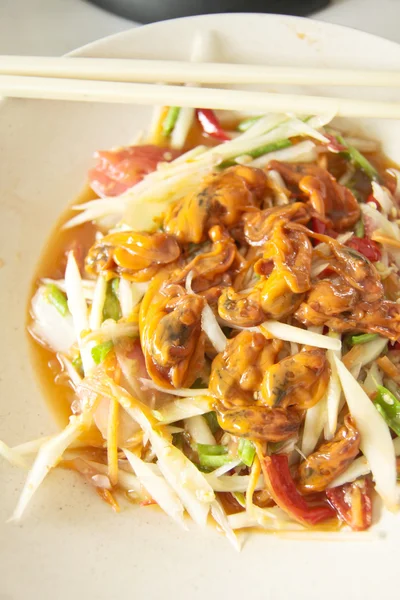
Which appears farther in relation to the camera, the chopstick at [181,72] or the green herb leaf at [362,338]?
the chopstick at [181,72]

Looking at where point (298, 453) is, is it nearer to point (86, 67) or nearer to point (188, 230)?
point (188, 230)

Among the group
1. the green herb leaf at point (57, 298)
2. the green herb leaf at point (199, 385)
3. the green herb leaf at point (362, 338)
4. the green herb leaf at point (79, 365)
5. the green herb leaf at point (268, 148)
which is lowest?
the green herb leaf at point (79, 365)

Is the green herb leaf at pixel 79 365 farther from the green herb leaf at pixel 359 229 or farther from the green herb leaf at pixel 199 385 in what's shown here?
the green herb leaf at pixel 359 229

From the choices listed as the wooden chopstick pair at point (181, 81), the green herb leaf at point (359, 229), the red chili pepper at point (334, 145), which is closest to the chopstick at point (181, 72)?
the wooden chopstick pair at point (181, 81)

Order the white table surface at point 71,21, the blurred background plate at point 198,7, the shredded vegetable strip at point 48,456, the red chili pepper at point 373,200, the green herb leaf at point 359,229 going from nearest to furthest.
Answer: the shredded vegetable strip at point 48,456
the green herb leaf at point 359,229
the red chili pepper at point 373,200
the blurred background plate at point 198,7
the white table surface at point 71,21

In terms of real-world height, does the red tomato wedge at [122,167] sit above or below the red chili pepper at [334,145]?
below

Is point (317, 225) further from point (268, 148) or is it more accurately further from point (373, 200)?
point (268, 148)

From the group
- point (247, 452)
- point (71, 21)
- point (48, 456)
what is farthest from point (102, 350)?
point (71, 21)

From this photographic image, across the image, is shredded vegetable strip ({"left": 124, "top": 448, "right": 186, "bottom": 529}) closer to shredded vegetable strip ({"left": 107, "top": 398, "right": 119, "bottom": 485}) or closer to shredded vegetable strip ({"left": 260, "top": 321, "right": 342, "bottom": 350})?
shredded vegetable strip ({"left": 107, "top": 398, "right": 119, "bottom": 485})
